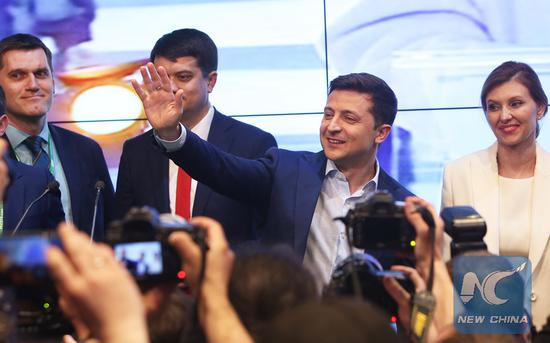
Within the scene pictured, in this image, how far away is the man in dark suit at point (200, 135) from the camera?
10.6 feet

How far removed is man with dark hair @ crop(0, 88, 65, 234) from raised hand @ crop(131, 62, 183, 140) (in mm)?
515

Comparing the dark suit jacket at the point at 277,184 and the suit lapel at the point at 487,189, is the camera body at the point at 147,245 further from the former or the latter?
the suit lapel at the point at 487,189

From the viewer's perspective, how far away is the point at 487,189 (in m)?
3.13

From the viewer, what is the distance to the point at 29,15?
13.5 feet

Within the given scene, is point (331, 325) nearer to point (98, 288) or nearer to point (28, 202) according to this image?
point (98, 288)

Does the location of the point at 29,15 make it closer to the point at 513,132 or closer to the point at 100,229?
the point at 100,229

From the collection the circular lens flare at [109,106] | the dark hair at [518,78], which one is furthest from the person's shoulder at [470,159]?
the circular lens flare at [109,106]

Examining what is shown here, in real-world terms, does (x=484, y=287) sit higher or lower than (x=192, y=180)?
lower

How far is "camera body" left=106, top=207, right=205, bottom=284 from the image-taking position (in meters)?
1.59

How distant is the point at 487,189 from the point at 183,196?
Answer: 107cm

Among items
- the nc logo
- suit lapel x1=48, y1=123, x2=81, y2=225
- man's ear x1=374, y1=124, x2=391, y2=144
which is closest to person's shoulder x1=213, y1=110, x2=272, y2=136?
man's ear x1=374, y1=124, x2=391, y2=144

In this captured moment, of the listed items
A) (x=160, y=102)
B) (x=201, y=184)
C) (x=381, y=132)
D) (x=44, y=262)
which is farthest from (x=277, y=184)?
(x=44, y=262)

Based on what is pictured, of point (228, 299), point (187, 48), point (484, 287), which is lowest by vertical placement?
point (484, 287)

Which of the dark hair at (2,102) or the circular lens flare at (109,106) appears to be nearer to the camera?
the dark hair at (2,102)
